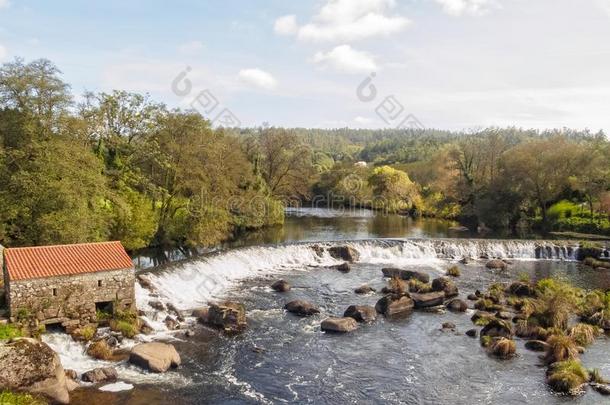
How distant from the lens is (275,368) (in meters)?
21.0

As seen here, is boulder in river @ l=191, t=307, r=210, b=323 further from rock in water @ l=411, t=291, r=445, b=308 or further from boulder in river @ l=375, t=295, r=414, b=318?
rock in water @ l=411, t=291, r=445, b=308

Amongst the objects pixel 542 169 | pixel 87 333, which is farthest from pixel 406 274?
pixel 542 169

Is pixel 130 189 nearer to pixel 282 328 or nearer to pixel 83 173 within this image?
pixel 83 173

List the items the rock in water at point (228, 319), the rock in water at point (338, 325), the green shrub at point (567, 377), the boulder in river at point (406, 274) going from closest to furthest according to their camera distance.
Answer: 1. the green shrub at point (567, 377)
2. the rock in water at point (228, 319)
3. the rock in water at point (338, 325)
4. the boulder in river at point (406, 274)

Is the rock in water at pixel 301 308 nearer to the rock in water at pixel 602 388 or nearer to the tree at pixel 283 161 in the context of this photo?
the rock in water at pixel 602 388

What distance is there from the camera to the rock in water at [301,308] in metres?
28.1

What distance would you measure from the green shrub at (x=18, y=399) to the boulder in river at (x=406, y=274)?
84.0ft

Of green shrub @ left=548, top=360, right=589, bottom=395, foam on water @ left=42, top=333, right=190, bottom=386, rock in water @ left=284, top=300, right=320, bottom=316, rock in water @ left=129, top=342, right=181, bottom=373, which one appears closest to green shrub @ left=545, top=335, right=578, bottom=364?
green shrub @ left=548, top=360, right=589, bottom=395

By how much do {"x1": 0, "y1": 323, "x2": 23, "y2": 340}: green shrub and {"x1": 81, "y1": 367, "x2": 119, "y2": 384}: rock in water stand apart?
3647mm

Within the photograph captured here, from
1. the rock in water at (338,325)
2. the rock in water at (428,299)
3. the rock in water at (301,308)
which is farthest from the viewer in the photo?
the rock in water at (428,299)

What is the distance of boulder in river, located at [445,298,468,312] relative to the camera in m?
29.6

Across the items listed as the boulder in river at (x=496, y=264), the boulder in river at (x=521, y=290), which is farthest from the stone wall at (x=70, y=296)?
the boulder in river at (x=496, y=264)

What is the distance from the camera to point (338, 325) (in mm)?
25469

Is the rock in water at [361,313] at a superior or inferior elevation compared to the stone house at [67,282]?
inferior
